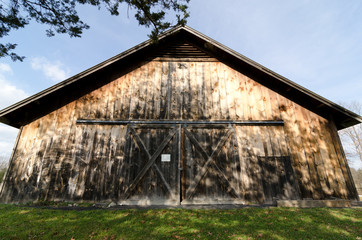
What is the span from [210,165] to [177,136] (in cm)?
181

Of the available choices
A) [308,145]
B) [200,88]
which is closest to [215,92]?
[200,88]

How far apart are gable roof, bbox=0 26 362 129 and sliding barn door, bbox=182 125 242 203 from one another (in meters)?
3.20

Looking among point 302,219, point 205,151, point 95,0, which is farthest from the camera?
point 205,151

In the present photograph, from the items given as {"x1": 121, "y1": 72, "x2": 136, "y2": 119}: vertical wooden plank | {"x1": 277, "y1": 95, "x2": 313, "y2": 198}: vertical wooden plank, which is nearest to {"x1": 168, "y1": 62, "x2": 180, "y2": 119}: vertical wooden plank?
{"x1": 121, "y1": 72, "x2": 136, "y2": 119}: vertical wooden plank

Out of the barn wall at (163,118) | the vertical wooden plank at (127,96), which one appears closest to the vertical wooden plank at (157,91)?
the barn wall at (163,118)

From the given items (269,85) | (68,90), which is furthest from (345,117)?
(68,90)

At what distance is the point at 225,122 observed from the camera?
25.1 feet

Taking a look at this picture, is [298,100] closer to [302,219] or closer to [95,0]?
[302,219]

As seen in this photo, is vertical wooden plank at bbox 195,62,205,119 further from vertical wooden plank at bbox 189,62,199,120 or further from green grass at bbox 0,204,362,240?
green grass at bbox 0,204,362,240

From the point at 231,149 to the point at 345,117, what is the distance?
509 cm

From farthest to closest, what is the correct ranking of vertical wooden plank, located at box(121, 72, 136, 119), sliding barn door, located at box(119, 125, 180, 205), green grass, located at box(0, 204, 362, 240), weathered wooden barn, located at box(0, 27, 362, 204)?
vertical wooden plank, located at box(121, 72, 136, 119), weathered wooden barn, located at box(0, 27, 362, 204), sliding barn door, located at box(119, 125, 180, 205), green grass, located at box(0, 204, 362, 240)

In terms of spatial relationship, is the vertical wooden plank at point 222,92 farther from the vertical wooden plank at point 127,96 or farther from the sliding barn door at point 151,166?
the vertical wooden plank at point 127,96

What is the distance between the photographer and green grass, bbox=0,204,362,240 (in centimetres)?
417

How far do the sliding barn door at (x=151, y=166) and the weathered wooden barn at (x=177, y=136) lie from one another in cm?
4
